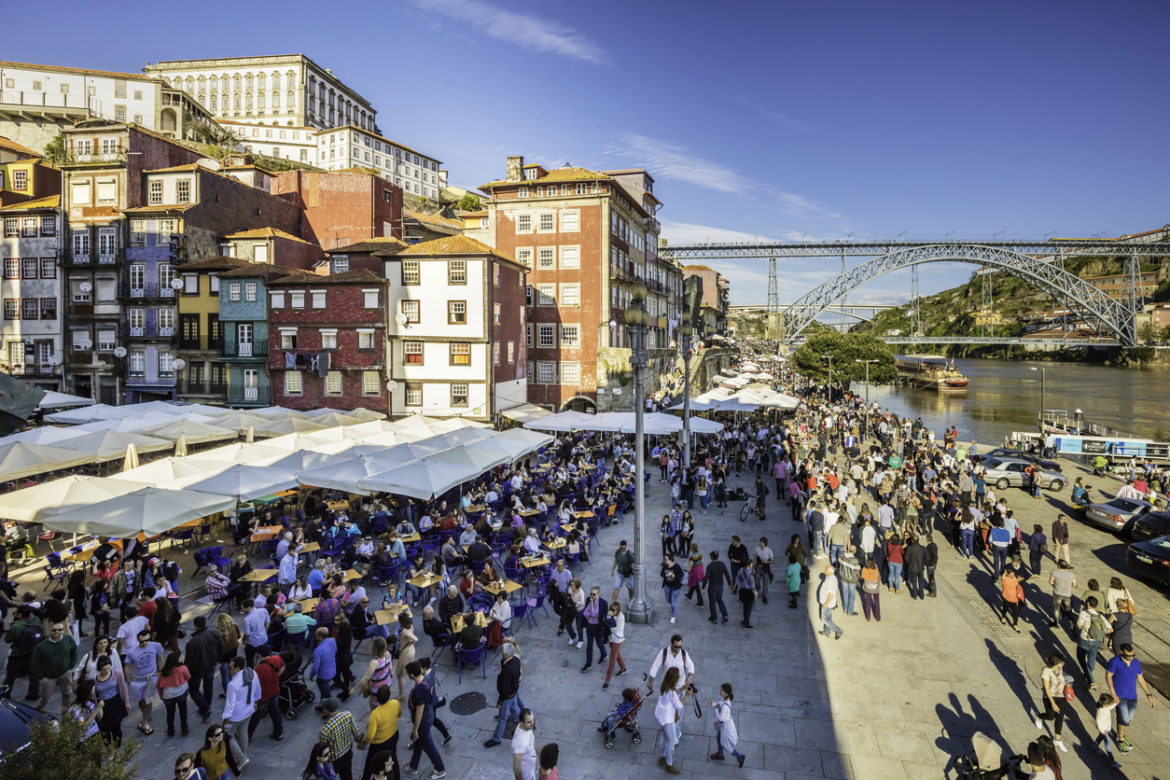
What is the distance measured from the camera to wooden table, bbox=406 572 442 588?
12.6 meters

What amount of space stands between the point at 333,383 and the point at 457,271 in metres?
9.57

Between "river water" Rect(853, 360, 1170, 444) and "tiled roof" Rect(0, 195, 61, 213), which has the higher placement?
"tiled roof" Rect(0, 195, 61, 213)

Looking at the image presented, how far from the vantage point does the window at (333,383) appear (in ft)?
114

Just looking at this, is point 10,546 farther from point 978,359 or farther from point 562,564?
point 978,359

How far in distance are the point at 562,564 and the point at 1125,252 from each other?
559 feet

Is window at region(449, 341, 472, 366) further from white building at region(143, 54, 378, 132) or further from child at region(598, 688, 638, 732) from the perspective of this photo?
white building at region(143, 54, 378, 132)

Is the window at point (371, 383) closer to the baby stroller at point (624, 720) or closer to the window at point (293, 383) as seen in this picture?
the window at point (293, 383)

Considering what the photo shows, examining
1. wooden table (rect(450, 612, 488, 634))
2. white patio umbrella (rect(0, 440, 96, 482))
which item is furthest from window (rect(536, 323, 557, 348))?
wooden table (rect(450, 612, 488, 634))

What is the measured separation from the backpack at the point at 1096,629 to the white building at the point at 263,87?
107 metres

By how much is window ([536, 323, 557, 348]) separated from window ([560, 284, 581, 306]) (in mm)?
1850

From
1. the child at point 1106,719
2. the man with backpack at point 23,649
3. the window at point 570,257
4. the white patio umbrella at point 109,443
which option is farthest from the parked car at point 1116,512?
the window at point 570,257

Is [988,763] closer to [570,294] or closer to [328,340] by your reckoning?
[328,340]

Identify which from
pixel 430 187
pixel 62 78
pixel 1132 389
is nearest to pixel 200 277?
pixel 62 78

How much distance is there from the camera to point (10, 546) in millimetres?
15664
